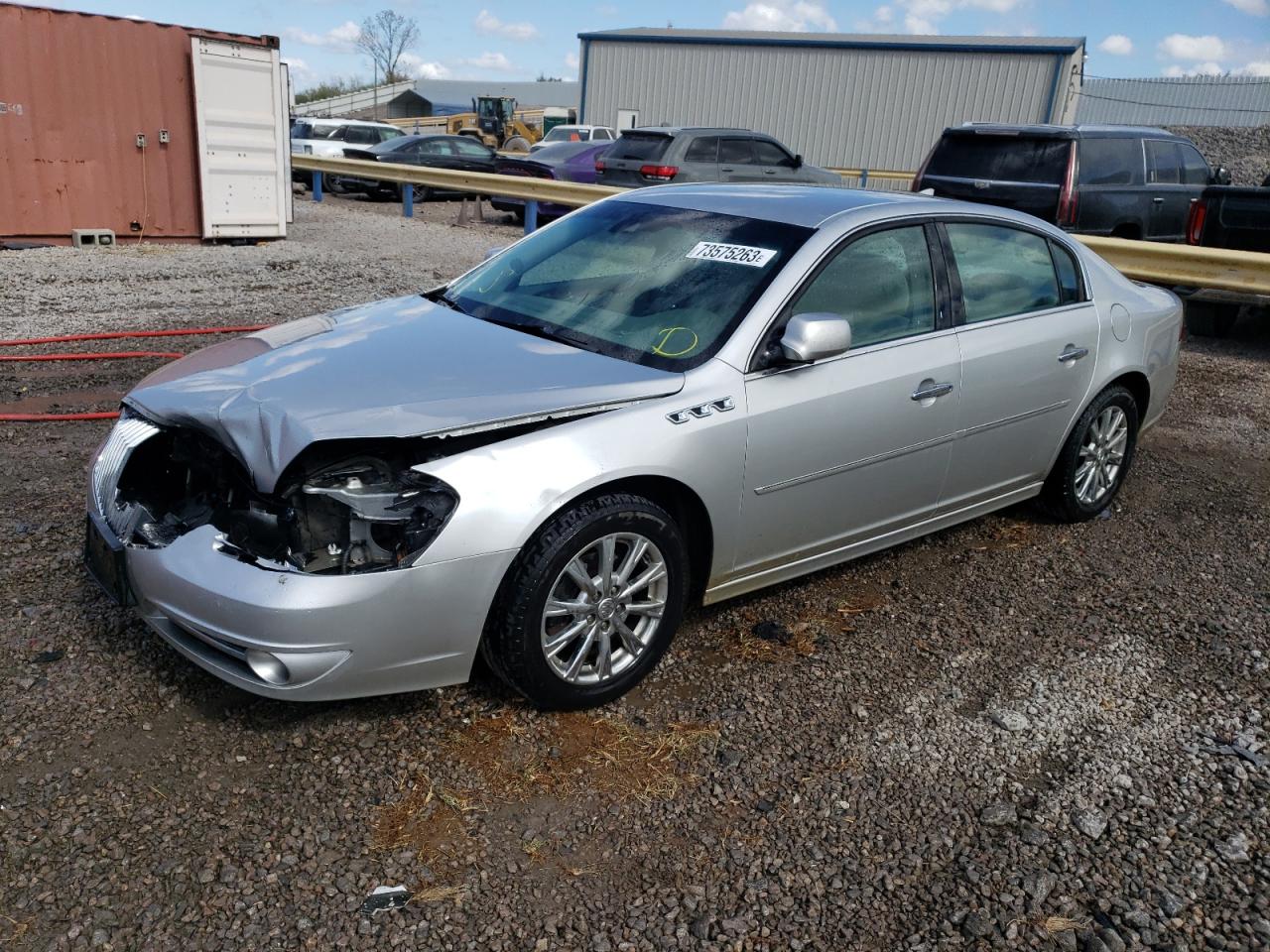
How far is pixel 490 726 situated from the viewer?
10.9ft

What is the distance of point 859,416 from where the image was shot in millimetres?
3869

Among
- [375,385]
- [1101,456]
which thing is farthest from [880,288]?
[375,385]

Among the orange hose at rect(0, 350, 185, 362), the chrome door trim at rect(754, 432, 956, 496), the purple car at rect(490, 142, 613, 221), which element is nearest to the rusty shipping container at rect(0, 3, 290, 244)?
the purple car at rect(490, 142, 613, 221)

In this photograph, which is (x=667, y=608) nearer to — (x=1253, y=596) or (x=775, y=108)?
(x=1253, y=596)

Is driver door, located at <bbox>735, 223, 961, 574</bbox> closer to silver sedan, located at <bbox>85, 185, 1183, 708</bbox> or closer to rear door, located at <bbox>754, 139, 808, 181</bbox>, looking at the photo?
silver sedan, located at <bbox>85, 185, 1183, 708</bbox>

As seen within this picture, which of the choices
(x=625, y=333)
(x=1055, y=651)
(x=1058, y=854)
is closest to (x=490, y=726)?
(x=625, y=333)

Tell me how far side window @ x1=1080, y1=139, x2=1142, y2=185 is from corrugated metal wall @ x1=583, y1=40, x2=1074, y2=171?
2073 cm

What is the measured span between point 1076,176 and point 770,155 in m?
6.01

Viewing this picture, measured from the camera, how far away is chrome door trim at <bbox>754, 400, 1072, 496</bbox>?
371 cm

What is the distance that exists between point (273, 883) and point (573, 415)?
5.03ft

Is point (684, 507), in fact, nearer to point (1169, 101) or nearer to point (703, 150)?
point (703, 150)

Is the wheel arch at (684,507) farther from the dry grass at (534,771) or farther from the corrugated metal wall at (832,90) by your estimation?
the corrugated metal wall at (832,90)

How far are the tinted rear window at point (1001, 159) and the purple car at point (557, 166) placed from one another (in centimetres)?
733

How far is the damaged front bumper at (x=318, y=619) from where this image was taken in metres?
2.87
